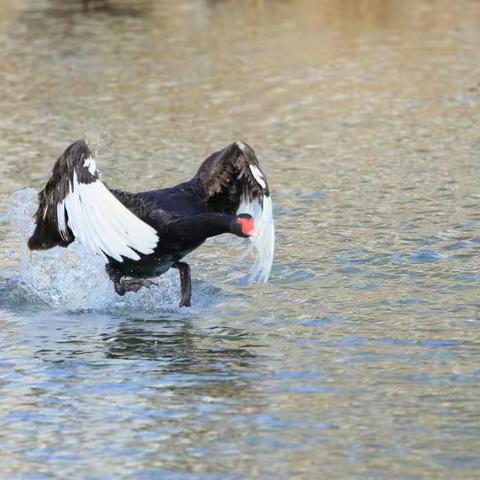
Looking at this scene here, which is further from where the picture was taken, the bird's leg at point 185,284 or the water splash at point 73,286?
the water splash at point 73,286

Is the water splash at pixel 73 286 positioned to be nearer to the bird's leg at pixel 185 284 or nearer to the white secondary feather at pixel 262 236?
the bird's leg at pixel 185 284

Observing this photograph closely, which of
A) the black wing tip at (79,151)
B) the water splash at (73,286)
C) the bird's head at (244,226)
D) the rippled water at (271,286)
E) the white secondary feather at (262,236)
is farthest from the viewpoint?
the water splash at (73,286)

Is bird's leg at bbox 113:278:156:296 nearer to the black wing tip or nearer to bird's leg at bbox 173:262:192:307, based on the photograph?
bird's leg at bbox 173:262:192:307

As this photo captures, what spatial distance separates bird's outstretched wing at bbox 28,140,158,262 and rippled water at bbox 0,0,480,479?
728 millimetres

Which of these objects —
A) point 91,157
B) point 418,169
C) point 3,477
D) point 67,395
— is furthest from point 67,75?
point 3,477

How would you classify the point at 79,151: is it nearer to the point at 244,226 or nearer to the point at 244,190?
the point at 244,226

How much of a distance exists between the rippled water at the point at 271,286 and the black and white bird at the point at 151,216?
427 mm

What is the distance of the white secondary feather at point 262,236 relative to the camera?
38.1 ft

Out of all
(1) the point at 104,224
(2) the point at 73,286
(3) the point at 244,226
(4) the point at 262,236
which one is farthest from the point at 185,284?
(1) the point at 104,224

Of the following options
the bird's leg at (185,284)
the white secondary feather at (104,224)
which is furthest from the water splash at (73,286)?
the white secondary feather at (104,224)

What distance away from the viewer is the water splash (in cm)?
1197

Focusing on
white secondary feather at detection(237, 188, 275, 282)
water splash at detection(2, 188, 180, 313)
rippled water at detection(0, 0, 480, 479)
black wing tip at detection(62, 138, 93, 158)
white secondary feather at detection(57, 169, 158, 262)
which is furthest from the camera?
water splash at detection(2, 188, 180, 313)

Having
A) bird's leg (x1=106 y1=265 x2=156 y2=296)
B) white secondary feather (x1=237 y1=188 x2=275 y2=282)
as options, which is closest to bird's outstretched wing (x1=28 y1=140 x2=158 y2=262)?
bird's leg (x1=106 y1=265 x2=156 y2=296)

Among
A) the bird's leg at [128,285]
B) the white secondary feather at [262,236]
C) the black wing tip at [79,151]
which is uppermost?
the black wing tip at [79,151]
